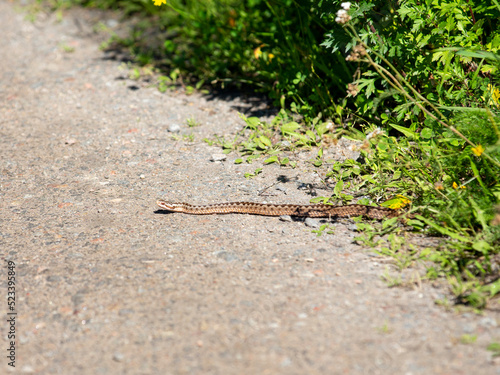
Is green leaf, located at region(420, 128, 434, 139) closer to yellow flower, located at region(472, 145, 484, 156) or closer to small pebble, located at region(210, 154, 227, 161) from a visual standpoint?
yellow flower, located at region(472, 145, 484, 156)

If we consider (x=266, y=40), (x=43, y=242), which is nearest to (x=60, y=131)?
(x=43, y=242)

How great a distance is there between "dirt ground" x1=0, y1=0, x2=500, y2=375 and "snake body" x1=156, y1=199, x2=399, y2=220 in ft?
0.39

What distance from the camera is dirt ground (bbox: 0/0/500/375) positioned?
394 centimetres

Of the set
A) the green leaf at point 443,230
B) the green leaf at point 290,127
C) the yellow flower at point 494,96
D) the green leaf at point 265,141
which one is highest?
the yellow flower at point 494,96

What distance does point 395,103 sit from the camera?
22.4 ft

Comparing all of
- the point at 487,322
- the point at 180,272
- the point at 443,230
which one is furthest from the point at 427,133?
the point at 180,272

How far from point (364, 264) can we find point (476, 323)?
1.15 m

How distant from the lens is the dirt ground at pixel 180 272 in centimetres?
394

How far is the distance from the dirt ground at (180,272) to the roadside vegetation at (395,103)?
386mm

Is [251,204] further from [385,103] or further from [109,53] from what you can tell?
[109,53]

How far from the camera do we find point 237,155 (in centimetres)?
723

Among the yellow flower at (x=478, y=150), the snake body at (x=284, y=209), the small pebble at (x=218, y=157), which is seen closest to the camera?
the yellow flower at (x=478, y=150)

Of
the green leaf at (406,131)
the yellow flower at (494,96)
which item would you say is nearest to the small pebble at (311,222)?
Answer: the green leaf at (406,131)

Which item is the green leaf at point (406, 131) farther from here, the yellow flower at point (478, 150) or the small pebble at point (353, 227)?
the small pebble at point (353, 227)
